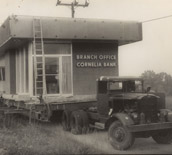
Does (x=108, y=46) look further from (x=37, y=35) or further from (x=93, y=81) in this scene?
(x=37, y=35)

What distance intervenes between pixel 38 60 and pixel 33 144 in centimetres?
659

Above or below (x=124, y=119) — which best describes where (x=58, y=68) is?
above

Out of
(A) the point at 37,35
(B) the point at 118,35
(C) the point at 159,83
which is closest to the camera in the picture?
(A) the point at 37,35

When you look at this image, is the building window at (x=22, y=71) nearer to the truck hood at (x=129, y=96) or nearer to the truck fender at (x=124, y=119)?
the truck hood at (x=129, y=96)

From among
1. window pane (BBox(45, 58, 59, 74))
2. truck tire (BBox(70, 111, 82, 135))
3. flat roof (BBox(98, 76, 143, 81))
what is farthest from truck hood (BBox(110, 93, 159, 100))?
window pane (BBox(45, 58, 59, 74))

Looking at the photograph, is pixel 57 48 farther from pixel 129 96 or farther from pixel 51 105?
pixel 129 96

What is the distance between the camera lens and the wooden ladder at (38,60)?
1612 cm

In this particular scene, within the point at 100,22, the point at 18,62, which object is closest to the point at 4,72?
the point at 18,62

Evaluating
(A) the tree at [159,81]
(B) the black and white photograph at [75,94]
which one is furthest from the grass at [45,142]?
(A) the tree at [159,81]

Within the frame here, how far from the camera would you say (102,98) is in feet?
40.5

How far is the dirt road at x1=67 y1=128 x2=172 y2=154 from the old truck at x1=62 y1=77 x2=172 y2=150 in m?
0.26

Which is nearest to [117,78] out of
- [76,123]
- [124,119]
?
[76,123]

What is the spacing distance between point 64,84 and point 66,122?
362cm

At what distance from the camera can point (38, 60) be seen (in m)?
16.8
